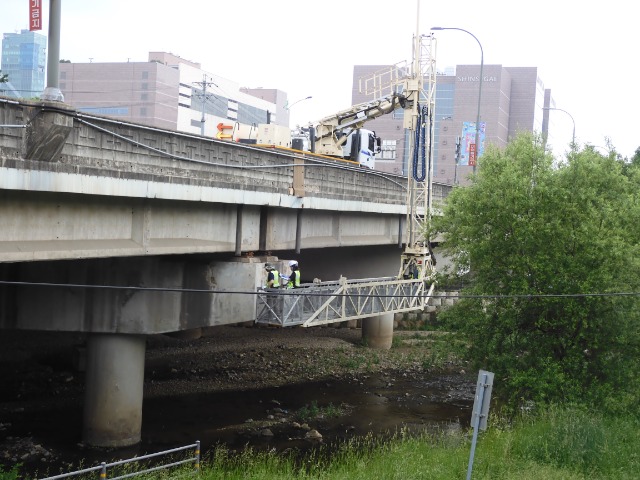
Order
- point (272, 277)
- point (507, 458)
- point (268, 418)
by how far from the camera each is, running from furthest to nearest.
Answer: point (268, 418), point (272, 277), point (507, 458)

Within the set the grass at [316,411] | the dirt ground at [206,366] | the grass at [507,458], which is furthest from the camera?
the grass at [316,411]

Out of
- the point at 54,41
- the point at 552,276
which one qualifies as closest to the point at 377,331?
the point at 552,276

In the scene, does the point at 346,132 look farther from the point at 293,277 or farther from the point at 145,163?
the point at 145,163

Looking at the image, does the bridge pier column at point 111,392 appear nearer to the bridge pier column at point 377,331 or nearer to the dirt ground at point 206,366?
the dirt ground at point 206,366

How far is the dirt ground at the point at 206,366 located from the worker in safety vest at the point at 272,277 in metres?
5.93

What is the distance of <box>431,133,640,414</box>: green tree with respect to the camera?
744 inches

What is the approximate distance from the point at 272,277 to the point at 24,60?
11752 cm

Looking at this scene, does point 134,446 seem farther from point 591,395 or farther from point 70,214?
point 591,395

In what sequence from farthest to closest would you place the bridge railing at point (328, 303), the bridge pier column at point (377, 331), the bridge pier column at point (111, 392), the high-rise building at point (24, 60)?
the high-rise building at point (24, 60)
the bridge pier column at point (377, 331)
the bridge railing at point (328, 303)
the bridge pier column at point (111, 392)

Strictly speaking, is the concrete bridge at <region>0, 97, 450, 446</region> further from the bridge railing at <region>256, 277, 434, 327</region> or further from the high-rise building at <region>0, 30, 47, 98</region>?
the high-rise building at <region>0, 30, 47, 98</region>

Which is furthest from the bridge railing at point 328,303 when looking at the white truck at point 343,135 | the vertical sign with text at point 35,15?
the white truck at point 343,135

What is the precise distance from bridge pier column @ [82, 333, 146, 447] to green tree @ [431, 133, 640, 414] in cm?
836

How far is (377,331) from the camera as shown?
35688 millimetres

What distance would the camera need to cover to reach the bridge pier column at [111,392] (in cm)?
1861
